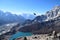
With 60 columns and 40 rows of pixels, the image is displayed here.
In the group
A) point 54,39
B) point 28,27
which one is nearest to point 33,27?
point 28,27

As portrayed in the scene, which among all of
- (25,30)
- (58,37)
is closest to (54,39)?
(58,37)

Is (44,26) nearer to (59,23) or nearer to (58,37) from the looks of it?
(59,23)

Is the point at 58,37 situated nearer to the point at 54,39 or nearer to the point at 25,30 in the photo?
the point at 54,39

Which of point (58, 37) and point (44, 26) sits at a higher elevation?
point (44, 26)

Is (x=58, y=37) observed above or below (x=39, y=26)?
below

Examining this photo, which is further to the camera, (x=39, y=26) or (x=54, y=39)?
(x=39, y=26)

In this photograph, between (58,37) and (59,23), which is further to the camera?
(59,23)

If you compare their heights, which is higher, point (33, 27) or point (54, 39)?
point (33, 27)

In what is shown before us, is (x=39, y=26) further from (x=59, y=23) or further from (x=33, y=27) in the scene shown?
(x=59, y=23)
